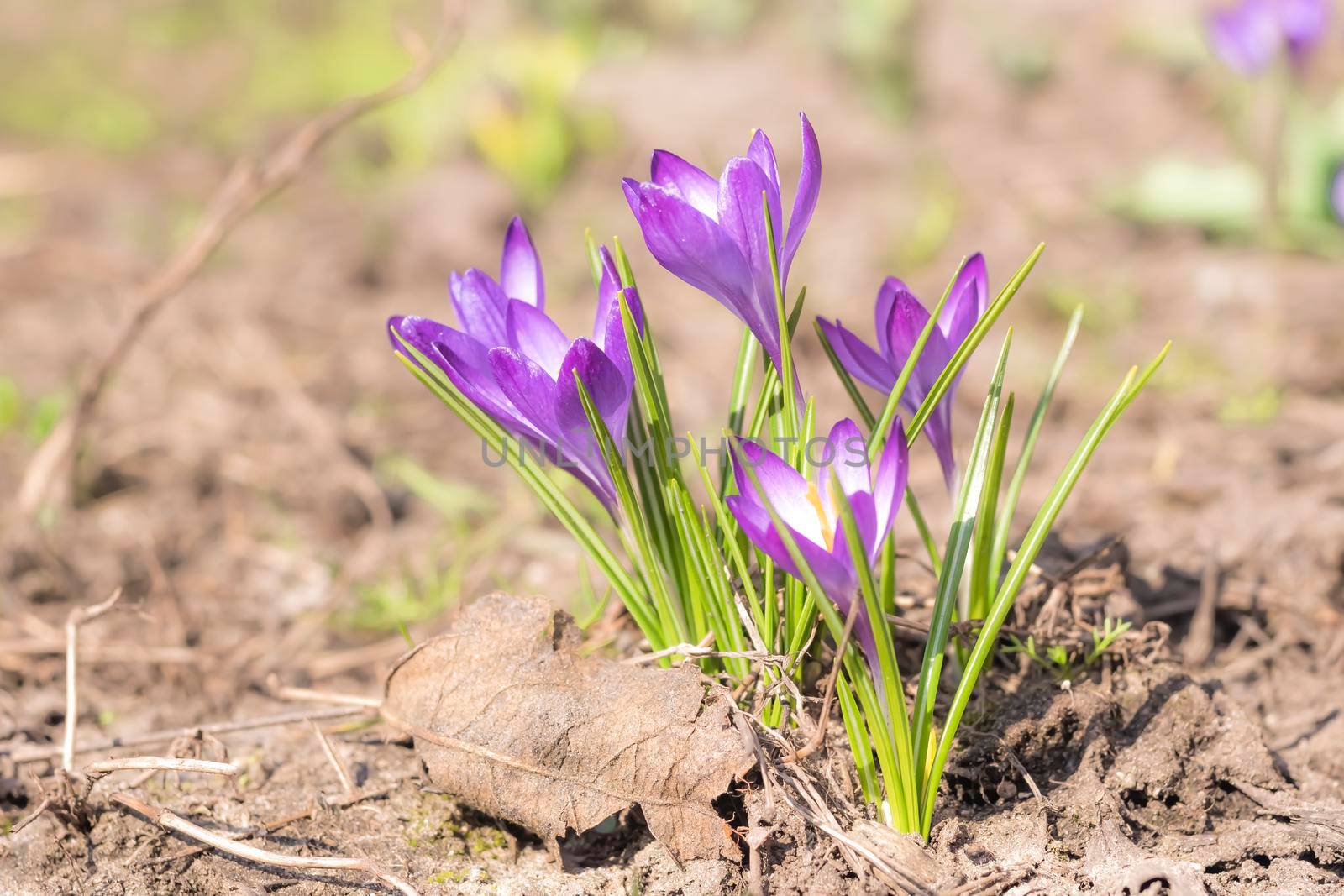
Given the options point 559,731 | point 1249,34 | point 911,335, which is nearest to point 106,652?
point 559,731

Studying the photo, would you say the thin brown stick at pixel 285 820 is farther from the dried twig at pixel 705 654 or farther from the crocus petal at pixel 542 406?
the crocus petal at pixel 542 406

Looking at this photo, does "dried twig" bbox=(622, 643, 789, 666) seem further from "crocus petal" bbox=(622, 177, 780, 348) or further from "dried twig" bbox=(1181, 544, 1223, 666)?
"dried twig" bbox=(1181, 544, 1223, 666)

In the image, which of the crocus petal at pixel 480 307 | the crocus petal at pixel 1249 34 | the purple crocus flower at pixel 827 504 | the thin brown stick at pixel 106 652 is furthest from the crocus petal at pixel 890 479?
the crocus petal at pixel 1249 34

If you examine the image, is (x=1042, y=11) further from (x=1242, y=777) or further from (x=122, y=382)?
(x=1242, y=777)

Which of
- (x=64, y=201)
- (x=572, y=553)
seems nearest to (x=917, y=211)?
(x=572, y=553)

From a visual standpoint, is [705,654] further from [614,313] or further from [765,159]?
[765,159]
